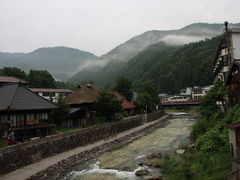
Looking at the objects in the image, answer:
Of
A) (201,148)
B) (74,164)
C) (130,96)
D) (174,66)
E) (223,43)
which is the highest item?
(174,66)

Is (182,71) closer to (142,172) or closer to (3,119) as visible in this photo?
(3,119)

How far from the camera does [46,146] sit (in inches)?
906

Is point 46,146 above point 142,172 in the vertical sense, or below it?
above

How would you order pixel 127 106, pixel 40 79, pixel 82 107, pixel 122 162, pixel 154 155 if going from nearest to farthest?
1. pixel 122 162
2. pixel 154 155
3. pixel 82 107
4. pixel 127 106
5. pixel 40 79

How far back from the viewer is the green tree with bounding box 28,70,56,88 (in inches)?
2896

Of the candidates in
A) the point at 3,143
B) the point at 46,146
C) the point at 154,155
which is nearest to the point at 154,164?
the point at 154,155

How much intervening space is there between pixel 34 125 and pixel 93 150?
7.61 metres

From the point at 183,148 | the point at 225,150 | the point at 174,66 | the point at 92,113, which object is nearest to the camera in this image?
the point at 225,150

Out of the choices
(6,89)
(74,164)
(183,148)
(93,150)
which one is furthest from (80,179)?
(6,89)

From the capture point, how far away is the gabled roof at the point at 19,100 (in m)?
25.1

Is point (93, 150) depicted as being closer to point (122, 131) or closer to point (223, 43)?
point (122, 131)

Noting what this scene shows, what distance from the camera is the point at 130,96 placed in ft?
206

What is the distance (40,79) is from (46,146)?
5676 cm

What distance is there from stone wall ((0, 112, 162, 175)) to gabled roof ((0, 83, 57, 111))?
16.7 feet
